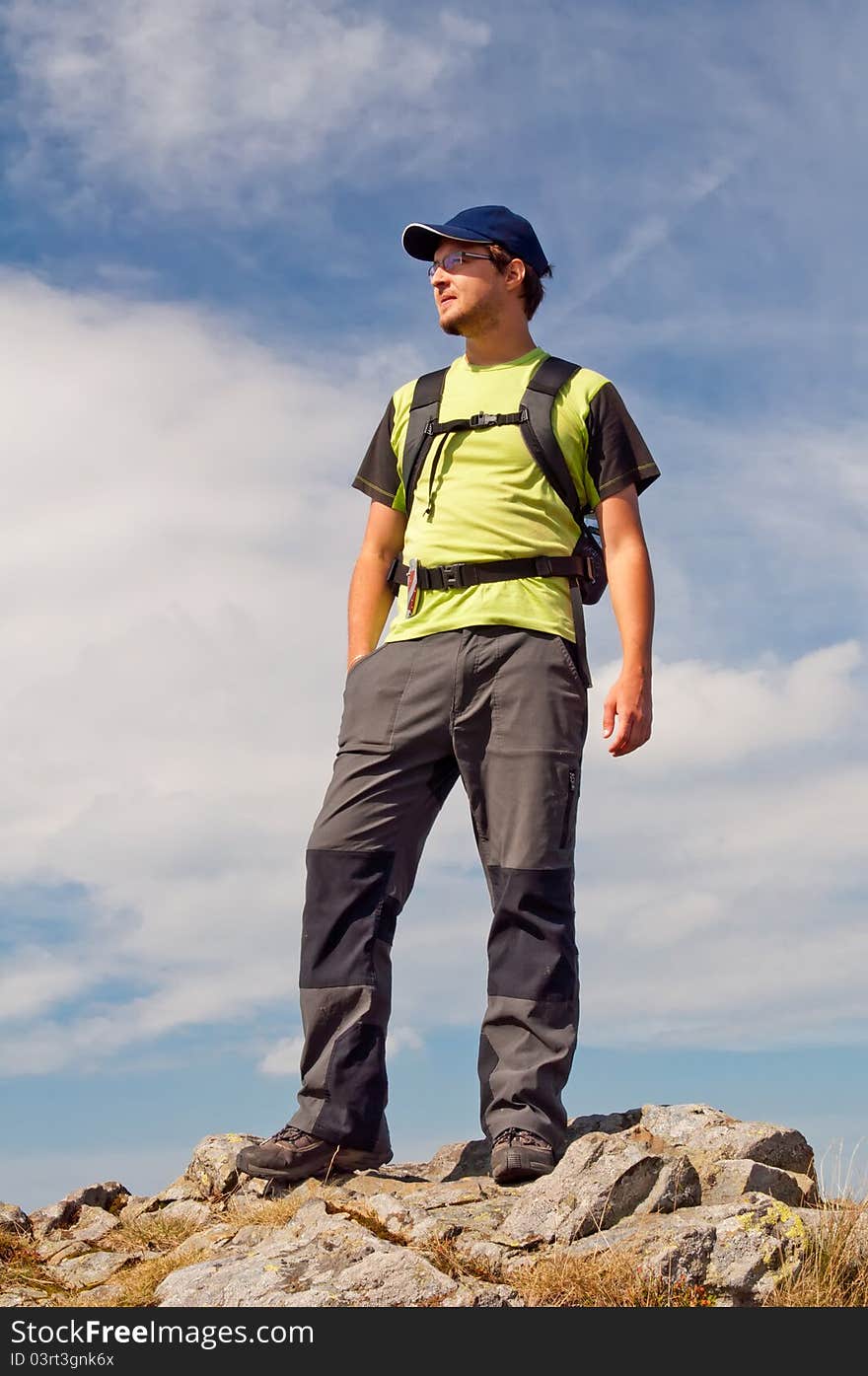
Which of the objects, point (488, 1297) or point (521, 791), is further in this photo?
point (521, 791)

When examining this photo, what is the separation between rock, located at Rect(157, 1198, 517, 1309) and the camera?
15.7 ft

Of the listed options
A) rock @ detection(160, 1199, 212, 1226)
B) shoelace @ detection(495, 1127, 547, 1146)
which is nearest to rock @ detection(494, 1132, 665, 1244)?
shoelace @ detection(495, 1127, 547, 1146)

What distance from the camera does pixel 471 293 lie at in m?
6.65

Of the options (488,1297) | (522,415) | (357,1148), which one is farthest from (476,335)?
(488,1297)

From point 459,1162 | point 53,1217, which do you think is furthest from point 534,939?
point 53,1217

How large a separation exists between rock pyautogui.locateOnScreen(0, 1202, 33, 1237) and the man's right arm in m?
3.68

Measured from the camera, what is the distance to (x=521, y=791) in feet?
20.4

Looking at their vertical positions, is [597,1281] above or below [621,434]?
below

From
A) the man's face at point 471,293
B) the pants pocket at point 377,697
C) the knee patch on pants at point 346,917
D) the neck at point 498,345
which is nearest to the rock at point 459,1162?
the knee patch on pants at point 346,917

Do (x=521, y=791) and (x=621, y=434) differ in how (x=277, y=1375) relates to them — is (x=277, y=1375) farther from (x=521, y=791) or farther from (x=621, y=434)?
(x=621, y=434)

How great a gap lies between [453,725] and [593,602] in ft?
3.32

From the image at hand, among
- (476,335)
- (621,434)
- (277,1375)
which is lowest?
(277,1375)

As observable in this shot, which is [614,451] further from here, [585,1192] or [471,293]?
[585,1192]

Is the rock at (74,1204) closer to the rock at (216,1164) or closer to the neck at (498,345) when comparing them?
the rock at (216,1164)
